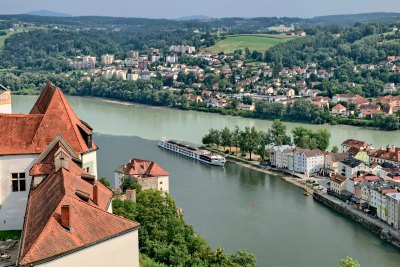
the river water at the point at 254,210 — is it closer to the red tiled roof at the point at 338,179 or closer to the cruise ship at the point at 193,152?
the cruise ship at the point at 193,152

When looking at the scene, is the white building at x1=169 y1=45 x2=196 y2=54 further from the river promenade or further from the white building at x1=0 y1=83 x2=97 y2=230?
the white building at x1=0 y1=83 x2=97 y2=230

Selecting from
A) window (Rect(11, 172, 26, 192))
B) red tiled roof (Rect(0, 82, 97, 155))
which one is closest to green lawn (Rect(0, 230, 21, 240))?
window (Rect(11, 172, 26, 192))

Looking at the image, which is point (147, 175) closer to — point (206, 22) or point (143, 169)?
point (143, 169)

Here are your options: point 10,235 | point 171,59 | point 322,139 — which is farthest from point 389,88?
point 10,235

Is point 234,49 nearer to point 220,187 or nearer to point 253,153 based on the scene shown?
point 253,153

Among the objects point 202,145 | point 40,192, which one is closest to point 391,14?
point 202,145

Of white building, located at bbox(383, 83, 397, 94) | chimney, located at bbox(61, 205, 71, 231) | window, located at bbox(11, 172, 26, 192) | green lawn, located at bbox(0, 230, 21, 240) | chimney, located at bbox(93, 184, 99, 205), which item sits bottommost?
white building, located at bbox(383, 83, 397, 94)
